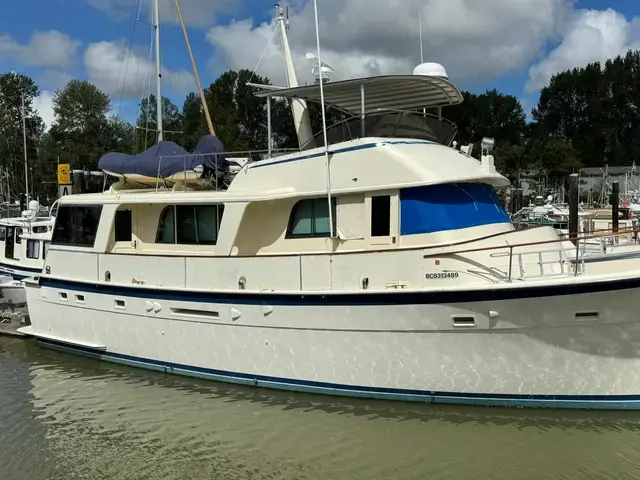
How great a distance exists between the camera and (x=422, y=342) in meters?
7.60

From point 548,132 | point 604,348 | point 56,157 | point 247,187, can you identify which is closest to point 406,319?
point 604,348

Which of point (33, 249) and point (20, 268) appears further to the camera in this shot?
point (33, 249)

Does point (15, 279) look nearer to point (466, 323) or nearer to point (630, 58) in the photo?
point (466, 323)

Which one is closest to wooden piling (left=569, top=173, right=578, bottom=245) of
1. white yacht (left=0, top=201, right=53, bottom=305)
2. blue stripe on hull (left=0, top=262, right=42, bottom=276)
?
white yacht (left=0, top=201, right=53, bottom=305)

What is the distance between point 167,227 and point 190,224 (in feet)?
1.87

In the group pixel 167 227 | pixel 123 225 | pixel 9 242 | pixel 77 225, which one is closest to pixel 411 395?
pixel 167 227

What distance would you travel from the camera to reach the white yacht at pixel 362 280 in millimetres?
7246

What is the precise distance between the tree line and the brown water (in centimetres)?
3372

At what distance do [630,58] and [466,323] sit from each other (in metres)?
79.5

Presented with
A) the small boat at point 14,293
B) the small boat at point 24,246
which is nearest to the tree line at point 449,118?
the small boat at point 24,246

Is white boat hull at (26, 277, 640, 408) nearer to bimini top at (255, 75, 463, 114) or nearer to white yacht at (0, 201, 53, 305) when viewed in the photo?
bimini top at (255, 75, 463, 114)

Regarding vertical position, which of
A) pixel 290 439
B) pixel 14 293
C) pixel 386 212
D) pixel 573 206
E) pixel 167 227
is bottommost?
pixel 290 439

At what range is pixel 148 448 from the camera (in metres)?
7.14

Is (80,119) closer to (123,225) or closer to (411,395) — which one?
(123,225)
